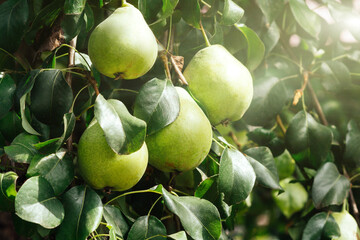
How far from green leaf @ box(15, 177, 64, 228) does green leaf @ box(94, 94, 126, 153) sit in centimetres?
13

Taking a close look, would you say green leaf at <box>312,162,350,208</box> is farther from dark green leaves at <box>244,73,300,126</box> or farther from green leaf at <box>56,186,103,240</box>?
green leaf at <box>56,186,103,240</box>

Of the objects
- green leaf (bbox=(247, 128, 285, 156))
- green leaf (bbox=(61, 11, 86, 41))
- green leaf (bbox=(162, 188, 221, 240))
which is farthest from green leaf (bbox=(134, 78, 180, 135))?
green leaf (bbox=(247, 128, 285, 156))

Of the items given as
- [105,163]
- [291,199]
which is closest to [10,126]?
[105,163]

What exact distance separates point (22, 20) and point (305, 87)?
2.52 ft

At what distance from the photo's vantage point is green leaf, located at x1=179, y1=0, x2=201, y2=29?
733 mm

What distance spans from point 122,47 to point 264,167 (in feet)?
1.34

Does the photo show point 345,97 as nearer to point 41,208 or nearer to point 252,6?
point 252,6

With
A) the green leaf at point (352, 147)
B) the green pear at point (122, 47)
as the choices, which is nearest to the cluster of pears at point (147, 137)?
the green pear at point (122, 47)

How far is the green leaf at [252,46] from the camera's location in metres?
A: 0.83

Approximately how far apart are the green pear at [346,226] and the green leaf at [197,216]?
41cm

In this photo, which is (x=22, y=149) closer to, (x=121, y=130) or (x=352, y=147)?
(x=121, y=130)

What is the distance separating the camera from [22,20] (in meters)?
0.75

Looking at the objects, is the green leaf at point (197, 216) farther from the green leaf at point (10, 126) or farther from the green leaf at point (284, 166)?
the green leaf at point (284, 166)

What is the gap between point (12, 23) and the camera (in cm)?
75
